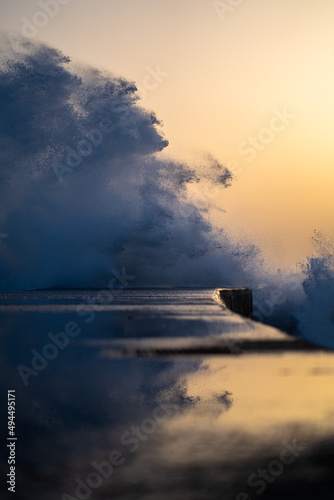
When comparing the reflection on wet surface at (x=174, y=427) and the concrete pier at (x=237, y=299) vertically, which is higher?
the concrete pier at (x=237, y=299)

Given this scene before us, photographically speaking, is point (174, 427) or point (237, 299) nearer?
point (174, 427)

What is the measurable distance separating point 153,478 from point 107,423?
1.52 feet

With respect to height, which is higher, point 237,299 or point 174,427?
point 237,299

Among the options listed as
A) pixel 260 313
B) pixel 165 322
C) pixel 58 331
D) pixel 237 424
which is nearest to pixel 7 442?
pixel 237 424

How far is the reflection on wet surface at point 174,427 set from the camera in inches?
38.7

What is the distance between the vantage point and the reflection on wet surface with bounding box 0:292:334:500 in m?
0.98

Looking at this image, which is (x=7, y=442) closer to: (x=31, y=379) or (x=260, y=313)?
(x=31, y=379)

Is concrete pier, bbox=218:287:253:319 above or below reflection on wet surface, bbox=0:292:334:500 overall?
above

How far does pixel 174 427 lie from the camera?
4.55ft

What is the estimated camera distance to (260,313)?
22.0 metres

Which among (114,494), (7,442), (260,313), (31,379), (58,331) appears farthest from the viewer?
(260,313)

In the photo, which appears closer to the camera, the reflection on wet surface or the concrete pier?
the reflection on wet surface

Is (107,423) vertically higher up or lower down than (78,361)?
lower down

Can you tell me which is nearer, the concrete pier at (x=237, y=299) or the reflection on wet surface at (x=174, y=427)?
the reflection on wet surface at (x=174, y=427)
